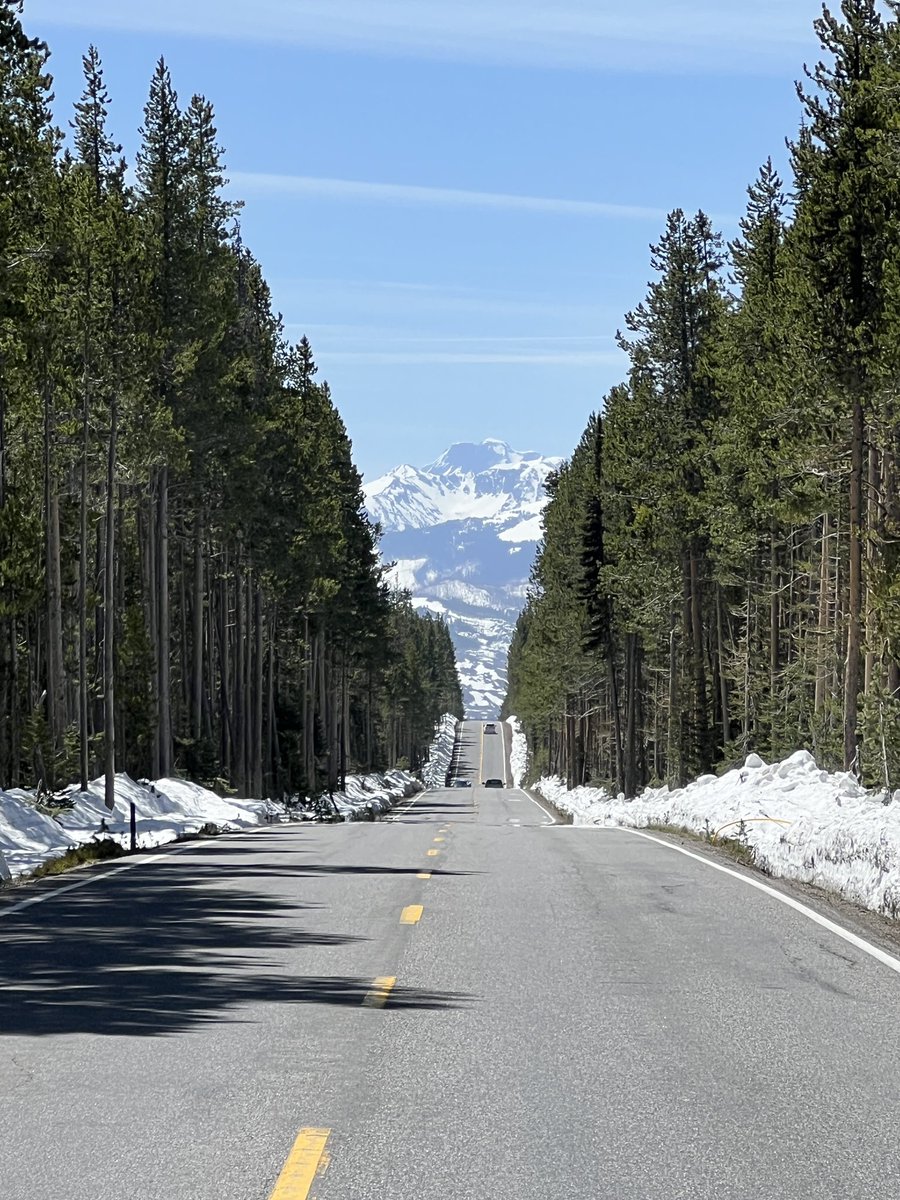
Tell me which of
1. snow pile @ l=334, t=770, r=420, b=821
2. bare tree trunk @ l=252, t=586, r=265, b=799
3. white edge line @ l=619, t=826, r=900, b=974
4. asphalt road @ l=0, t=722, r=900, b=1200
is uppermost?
bare tree trunk @ l=252, t=586, r=265, b=799

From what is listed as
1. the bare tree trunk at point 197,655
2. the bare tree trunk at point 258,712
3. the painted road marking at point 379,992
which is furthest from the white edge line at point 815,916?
the bare tree trunk at point 258,712

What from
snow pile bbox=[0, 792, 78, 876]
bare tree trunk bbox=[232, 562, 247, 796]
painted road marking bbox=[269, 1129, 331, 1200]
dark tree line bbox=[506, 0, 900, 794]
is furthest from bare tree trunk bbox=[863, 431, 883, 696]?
painted road marking bbox=[269, 1129, 331, 1200]

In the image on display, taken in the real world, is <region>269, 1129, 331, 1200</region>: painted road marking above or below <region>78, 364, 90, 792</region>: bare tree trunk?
below

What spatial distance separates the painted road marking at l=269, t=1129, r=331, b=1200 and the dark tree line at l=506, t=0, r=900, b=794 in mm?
22835

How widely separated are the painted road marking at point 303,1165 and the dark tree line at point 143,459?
19015 mm

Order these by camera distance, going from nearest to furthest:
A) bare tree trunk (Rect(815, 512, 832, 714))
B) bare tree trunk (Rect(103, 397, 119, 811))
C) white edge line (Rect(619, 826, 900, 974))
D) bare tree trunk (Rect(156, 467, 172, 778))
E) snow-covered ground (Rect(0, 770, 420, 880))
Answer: white edge line (Rect(619, 826, 900, 974)) < snow-covered ground (Rect(0, 770, 420, 880)) < bare tree trunk (Rect(103, 397, 119, 811)) < bare tree trunk (Rect(156, 467, 172, 778)) < bare tree trunk (Rect(815, 512, 832, 714))

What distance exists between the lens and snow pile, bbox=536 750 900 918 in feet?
54.6

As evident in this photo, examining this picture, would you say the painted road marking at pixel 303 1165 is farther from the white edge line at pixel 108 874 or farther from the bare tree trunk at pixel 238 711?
the bare tree trunk at pixel 238 711

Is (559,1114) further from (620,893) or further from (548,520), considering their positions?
(548,520)

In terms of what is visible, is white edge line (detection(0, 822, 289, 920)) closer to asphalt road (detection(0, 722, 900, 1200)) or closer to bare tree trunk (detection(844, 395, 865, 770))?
asphalt road (detection(0, 722, 900, 1200))

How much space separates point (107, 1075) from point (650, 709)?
8452 cm

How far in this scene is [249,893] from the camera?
17.2 metres

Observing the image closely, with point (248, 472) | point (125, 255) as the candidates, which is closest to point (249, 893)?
point (125, 255)

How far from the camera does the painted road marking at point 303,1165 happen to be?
604cm
